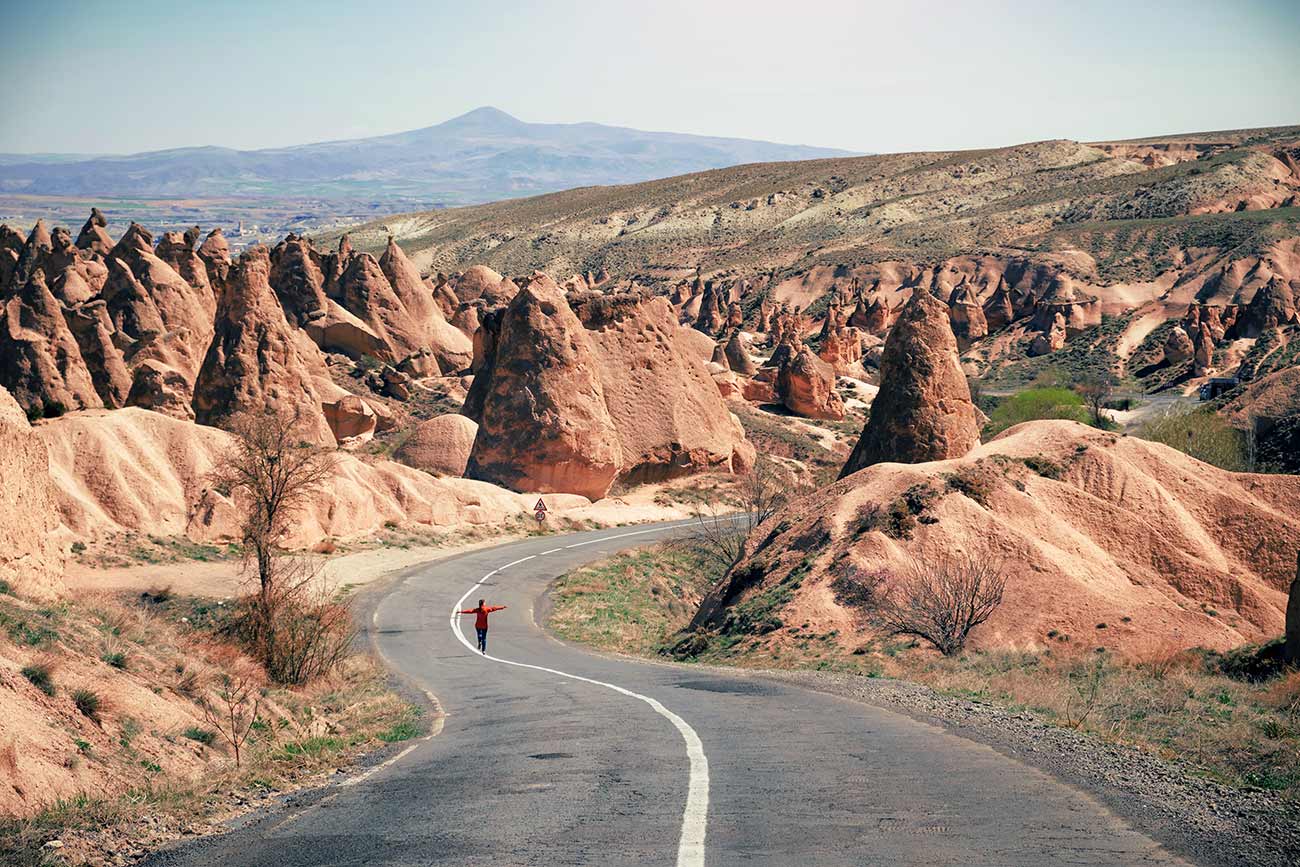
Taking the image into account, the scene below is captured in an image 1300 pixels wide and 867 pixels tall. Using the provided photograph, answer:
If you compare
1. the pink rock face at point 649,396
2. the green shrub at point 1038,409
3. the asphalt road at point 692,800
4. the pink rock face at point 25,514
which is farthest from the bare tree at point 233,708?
the green shrub at point 1038,409

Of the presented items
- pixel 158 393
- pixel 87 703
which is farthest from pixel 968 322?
pixel 87 703

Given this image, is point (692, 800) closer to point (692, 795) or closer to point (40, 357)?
point (692, 795)

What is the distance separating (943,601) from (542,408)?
2727cm

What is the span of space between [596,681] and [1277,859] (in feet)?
41.5

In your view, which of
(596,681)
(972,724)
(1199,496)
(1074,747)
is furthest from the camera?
(1199,496)

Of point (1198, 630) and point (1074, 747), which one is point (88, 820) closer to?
point (1074, 747)

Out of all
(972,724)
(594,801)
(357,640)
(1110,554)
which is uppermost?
(594,801)

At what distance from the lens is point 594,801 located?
8414 millimetres

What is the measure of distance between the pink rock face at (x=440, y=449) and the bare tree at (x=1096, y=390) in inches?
1183

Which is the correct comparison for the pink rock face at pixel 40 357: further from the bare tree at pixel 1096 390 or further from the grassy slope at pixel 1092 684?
the bare tree at pixel 1096 390

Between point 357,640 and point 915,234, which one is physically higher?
point 915,234

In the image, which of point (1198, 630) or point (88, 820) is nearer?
point (88, 820)

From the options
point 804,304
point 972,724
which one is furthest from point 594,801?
point 804,304

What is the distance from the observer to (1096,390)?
78062 mm
